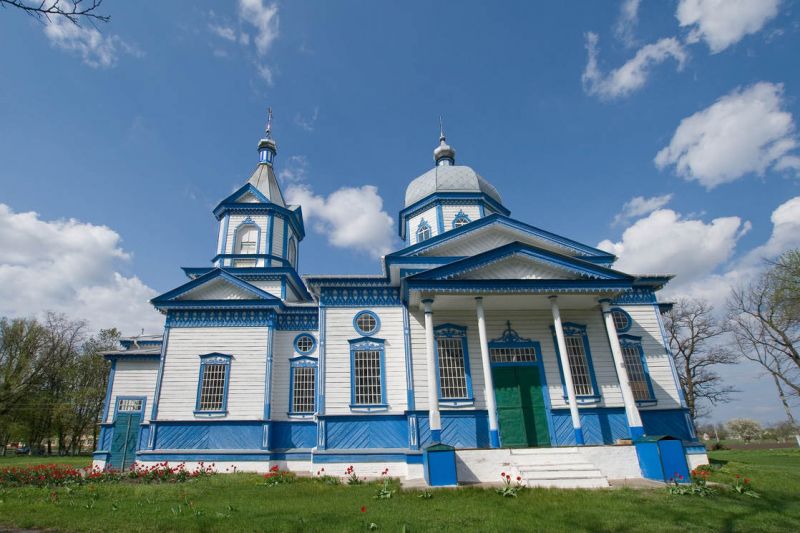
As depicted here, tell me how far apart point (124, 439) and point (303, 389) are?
793 cm

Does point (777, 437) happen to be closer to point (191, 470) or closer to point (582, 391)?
point (582, 391)

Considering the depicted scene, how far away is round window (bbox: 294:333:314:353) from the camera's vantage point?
16.9m

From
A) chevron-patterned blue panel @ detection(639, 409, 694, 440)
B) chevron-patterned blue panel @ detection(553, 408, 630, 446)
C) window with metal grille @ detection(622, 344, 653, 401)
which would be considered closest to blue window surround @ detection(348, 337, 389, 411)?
chevron-patterned blue panel @ detection(553, 408, 630, 446)

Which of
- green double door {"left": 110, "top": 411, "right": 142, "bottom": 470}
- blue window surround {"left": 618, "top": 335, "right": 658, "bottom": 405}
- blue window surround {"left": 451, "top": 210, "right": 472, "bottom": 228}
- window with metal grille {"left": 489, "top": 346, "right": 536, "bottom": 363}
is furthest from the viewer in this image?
blue window surround {"left": 451, "top": 210, "right": 472, "bottom": 228}

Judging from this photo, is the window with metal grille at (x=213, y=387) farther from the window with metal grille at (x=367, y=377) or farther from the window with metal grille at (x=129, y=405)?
the window with metal grille at (x=367, y=377)

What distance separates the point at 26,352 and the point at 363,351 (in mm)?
30676

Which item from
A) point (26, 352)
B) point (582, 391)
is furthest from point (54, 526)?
point (26, 352)

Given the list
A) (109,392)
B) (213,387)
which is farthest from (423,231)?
(109,392)

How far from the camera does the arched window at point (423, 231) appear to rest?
19188mm

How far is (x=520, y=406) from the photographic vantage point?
13961mm

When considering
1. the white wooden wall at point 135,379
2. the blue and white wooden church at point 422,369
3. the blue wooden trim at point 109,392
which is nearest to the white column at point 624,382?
the blue and white wooden church at point 422,369

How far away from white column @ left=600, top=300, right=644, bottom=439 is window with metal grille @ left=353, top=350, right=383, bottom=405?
25.3 feet

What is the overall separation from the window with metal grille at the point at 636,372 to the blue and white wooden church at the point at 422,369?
0.05m

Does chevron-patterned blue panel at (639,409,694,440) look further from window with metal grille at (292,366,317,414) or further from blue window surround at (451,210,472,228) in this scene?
window with metal grille at (292,366,317,414)
